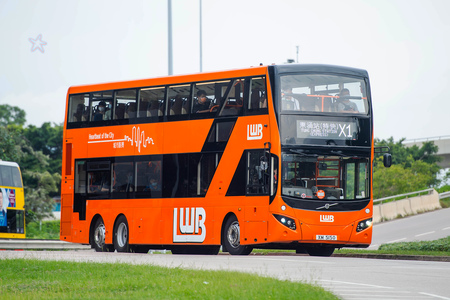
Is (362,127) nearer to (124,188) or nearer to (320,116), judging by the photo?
(320,116)

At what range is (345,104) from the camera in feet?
67.9

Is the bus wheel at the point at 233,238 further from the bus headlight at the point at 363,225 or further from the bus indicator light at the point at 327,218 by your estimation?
the bus headlight at the point at 363,225

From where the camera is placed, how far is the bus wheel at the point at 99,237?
24891mm

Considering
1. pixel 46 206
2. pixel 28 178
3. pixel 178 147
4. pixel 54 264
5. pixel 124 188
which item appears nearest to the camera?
pixel 54 264

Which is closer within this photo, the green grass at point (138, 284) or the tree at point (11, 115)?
the green grass at point (138, 284)

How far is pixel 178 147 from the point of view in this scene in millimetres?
22656

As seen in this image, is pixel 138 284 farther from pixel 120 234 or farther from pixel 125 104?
pixel 125 104

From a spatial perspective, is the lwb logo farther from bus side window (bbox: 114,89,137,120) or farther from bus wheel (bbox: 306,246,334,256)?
bus side window (bbox: 114,89,137,120)

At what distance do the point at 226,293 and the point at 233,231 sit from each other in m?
10.6

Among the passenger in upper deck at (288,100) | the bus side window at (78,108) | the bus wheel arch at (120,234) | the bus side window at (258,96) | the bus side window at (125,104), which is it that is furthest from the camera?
the bus side window at (78,108)

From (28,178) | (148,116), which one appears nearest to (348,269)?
(148,116)

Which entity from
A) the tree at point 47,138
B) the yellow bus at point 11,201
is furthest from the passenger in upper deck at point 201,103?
the tree at point 47,138

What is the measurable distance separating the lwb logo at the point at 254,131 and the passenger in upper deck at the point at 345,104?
2.05 meters

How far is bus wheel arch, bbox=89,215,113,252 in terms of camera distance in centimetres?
2491
